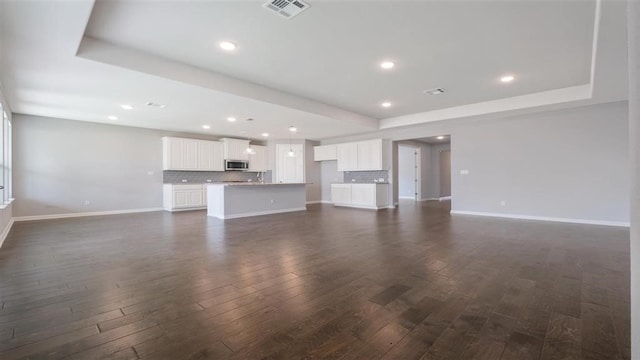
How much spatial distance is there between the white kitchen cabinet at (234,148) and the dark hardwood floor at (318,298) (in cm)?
564

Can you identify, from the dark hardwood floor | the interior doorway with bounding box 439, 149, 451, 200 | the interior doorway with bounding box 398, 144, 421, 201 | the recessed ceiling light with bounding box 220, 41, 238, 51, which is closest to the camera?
the dark hardwood floor

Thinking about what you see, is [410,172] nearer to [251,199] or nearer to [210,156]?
[251,199]

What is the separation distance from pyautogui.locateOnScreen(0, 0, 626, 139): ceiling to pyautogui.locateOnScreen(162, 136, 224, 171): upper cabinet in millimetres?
2306

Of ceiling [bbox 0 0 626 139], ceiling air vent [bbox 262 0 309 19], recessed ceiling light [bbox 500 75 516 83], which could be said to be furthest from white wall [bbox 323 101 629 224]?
ceiling air vent [bbox 262 0 309 19]

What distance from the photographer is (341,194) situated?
32.6 feet

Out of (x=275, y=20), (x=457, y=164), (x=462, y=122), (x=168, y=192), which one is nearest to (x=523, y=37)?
(x=275, y=20)

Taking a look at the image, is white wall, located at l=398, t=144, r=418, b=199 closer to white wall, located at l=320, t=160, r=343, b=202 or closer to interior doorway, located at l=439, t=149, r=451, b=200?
interior doorway, located at l=439, t=149, r=451, b=200

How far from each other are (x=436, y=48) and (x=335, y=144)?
268 inches

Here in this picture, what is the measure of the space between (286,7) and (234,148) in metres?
7.64

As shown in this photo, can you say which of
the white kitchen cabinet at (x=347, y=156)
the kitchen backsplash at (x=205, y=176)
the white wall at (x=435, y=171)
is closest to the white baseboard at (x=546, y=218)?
the white kitchen cabinet at (x=347, y=156)

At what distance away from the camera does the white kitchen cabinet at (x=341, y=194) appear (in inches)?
382

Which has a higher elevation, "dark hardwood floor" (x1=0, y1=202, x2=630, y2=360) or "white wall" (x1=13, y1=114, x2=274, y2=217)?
"white wall" (x1=13, y1=114, x2=274, y2=217)

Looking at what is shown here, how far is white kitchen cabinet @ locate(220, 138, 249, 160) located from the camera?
9.85 metres

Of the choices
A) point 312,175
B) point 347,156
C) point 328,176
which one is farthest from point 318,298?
point 328,176
